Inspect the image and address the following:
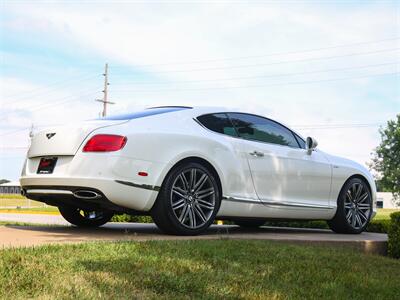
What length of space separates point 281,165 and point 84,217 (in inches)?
115

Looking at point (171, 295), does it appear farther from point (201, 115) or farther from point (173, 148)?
point (201, 115)

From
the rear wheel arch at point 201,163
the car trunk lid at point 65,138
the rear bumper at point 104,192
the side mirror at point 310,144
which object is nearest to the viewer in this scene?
the rear bumper at point 104,192

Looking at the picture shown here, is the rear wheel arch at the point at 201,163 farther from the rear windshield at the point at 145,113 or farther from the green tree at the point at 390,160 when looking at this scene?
the green tree at the point at 390,160

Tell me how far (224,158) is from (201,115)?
611 millimetres

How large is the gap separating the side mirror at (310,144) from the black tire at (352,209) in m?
0.86

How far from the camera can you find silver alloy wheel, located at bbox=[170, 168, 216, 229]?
603cm

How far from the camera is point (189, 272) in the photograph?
4.12m

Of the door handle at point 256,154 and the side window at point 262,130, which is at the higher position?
the side window at point 262,130

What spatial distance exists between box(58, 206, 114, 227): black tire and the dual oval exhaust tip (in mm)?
1966

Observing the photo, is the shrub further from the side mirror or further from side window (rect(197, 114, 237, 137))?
side window (rect(197, 114, 237, 137))

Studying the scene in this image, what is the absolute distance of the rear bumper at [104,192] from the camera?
5652 mm

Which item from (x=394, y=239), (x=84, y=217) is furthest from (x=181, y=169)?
(x=394, y=239)

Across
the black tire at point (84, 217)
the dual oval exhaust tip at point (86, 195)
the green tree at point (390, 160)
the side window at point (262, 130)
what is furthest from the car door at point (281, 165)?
the green tree at point (390, 160)

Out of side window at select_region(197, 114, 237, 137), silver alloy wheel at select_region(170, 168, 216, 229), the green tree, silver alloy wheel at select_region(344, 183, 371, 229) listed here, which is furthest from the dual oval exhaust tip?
the green tree
